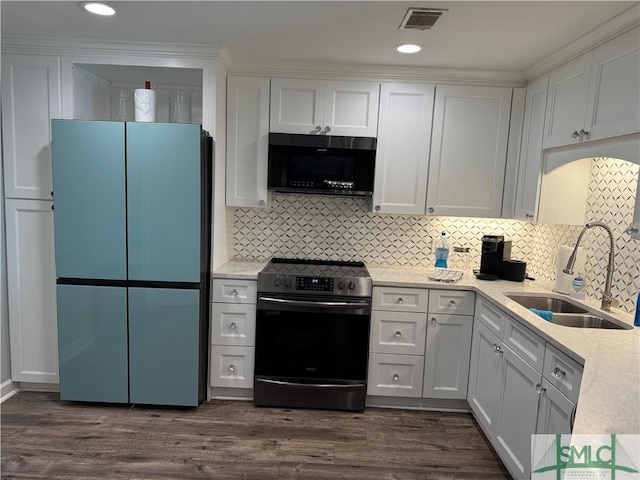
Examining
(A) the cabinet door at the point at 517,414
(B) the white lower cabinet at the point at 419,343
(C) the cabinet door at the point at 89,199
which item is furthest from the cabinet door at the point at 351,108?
(A) the cabinet door at the point at 517,414

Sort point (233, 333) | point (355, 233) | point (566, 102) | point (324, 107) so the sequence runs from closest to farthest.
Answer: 1. point (566, 102)
2. point (233, 333)
3. point (324, 107)
4. point (355, 233)

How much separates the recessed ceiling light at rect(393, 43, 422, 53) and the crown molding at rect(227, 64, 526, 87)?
32cm

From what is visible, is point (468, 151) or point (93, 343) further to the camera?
point (468, 151)

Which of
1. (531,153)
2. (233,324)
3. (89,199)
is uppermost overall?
(531,153)

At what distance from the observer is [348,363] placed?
2791 millimetres

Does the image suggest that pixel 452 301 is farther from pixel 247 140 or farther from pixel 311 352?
pixel 247 140

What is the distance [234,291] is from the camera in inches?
110

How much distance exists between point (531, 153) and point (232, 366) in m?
2.49

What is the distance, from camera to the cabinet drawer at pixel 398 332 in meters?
2.80

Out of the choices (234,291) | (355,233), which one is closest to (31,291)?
(234,291)

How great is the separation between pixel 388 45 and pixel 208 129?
1.24 metres

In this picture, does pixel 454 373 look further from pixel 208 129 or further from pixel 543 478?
pixel 208 129

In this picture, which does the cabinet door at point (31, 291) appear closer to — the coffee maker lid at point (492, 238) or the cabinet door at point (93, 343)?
the cabinet door at point (93, 343)

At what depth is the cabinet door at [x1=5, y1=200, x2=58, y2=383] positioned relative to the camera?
8.87ft
